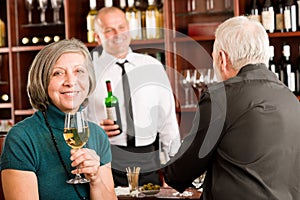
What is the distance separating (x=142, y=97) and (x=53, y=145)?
1.35 m

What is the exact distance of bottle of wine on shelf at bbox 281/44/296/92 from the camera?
12.9 feet

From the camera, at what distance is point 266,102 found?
1.98m

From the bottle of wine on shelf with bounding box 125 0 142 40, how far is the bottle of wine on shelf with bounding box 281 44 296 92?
3.46 feet

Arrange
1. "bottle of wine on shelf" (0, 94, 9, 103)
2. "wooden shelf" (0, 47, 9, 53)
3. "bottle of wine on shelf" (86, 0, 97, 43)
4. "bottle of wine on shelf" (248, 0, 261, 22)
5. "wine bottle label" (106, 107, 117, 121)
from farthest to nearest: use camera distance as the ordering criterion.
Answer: "bottle of wine on shelf" (0, 94, 9, 103) < "wooden shelf" (0, 47, 9, 53) < "bottle of wine on shelf" (86, 0, 97, 43) < "bottle of wine on shelf" (248, 0, 261, 22) < "wine bottle label" (106, 107, 117, 121)

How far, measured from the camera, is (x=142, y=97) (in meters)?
3.15

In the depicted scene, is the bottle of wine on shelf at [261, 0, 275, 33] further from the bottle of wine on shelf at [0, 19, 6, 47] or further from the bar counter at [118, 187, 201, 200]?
the bottle of wine on shelf at [0, 19, 6, 47]

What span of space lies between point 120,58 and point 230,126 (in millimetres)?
1678

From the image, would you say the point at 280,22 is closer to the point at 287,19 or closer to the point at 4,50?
the point at 287,19

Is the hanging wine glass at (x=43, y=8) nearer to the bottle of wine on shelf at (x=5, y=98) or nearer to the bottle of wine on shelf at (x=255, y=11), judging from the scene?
the bottle of wine on shelf at (x=5, y=98)

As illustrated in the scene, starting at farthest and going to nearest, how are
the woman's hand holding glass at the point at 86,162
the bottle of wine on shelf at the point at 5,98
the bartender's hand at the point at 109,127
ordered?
1. the bottle of wine on shelf at the point at 5,98
2. the bartender's hand at the point at 109,127
3. the woman's hand holding glass at the point at 86,162

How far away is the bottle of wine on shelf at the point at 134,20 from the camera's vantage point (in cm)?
425

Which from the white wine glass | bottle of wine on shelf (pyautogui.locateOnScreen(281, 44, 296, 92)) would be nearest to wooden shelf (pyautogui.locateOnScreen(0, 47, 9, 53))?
bottle of wine on shelf (pyautogui.locateOnScreen(281, 44, 296, 92))

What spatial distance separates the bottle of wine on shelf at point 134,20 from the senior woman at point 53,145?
7.64 ft

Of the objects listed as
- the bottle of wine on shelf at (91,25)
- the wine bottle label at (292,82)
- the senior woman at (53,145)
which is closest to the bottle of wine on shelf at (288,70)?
the wine bottle label at (292,82)
